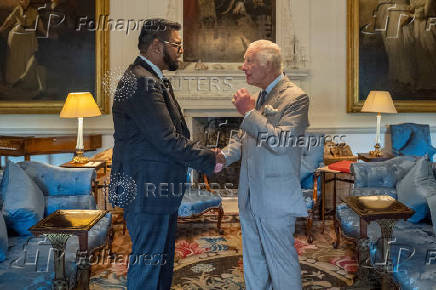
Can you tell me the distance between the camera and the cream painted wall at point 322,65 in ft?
21.9

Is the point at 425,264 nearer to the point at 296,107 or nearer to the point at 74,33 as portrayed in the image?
the point at 296,107

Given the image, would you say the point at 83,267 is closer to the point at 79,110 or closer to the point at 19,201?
the point at 19,201

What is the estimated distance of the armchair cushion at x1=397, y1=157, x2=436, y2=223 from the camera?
12.3 ft

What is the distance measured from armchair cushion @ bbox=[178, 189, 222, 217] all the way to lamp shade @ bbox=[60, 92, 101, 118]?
60.5 inches

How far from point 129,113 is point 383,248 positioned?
5.96 ft

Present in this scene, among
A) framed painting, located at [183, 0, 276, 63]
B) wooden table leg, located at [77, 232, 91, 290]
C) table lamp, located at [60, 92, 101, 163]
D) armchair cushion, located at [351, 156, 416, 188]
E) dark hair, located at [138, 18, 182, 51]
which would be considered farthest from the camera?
framed painting, located at [183, 0, 276, 63]

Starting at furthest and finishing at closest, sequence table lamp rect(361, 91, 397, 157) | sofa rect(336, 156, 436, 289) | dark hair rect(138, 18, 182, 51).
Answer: table lamp rect(361, 91, 397, 157) < sofa rect(336, 156, 436, 289) < dark hair rect(138, 18, 182, 51)

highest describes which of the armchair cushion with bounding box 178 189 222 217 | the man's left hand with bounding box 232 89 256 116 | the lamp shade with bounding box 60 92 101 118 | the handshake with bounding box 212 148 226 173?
the lamp shade with bounding box 60 92 101 118

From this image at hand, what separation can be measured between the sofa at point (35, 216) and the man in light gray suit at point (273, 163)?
1.23m

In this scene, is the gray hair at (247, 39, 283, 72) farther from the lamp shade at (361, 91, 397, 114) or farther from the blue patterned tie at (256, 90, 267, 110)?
the lamp shade at (361, 91, 397, 114)

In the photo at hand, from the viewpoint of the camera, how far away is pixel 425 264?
2865mm

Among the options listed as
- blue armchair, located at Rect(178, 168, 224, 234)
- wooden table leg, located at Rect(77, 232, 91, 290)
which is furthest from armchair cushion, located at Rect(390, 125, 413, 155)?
wooden table leg, located at Rect(77, 232, 91, 290)

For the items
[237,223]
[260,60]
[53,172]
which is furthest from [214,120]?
[260,60]

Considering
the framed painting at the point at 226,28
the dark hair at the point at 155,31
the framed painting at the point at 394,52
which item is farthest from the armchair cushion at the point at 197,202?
the framed painting at the point at 394,52
